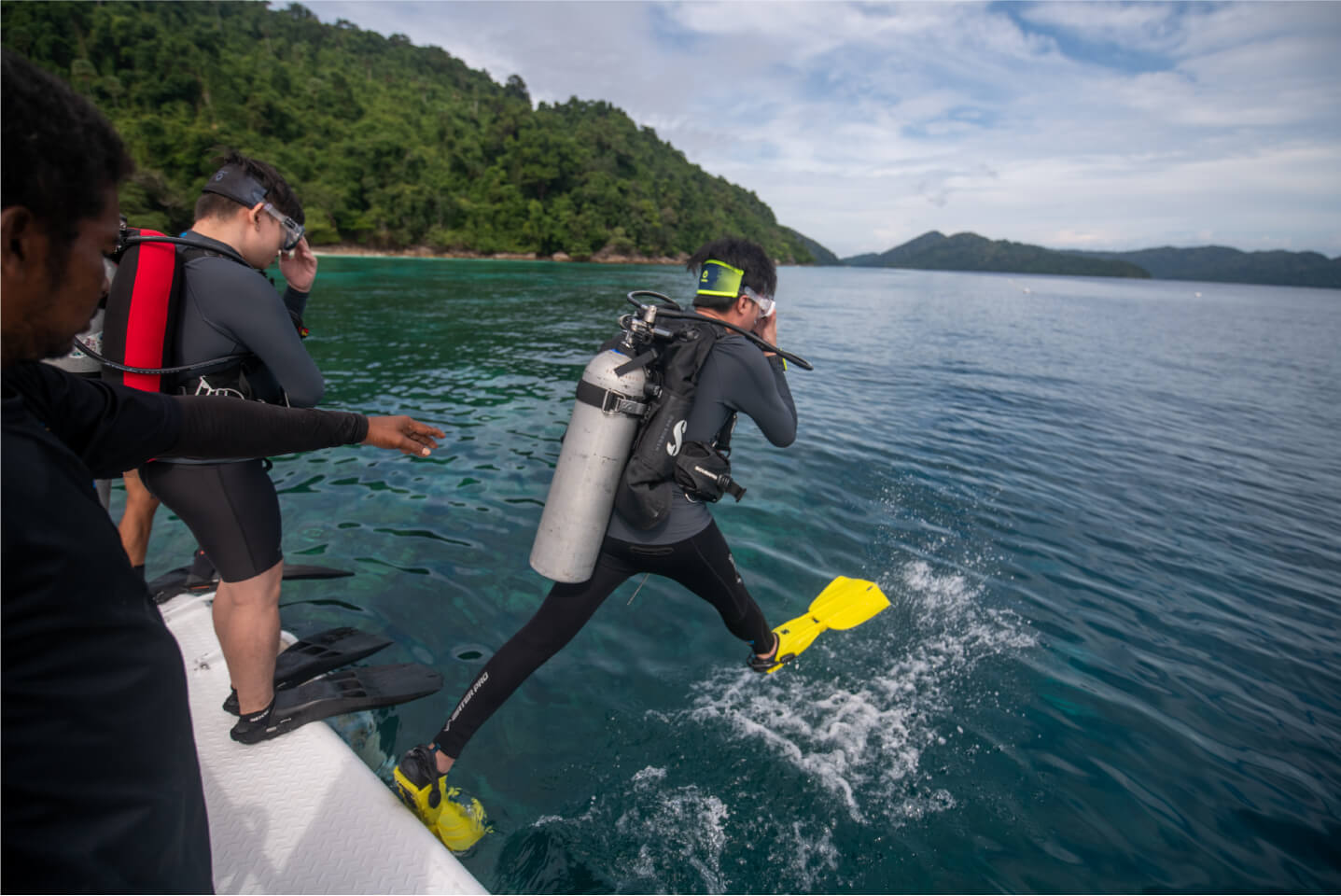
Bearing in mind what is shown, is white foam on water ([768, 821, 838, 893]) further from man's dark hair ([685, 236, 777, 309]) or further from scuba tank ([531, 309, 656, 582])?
man's dark hair ([685, 236, 777, 309])

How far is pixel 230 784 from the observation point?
119 inches

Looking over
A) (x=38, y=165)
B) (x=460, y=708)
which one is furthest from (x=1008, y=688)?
(x=38, y=165)

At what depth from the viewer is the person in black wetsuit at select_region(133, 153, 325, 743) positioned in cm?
294

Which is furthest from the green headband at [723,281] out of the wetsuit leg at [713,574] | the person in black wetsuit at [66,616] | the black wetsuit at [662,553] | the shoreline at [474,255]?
the shoreline at [474,255]

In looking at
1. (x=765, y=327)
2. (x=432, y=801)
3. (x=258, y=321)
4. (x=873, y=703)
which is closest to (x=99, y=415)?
(x=258, y=321)

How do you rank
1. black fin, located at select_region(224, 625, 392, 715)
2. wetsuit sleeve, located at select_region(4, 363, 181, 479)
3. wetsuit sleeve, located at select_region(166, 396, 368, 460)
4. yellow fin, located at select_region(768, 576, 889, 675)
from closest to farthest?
wetsuit sleeve, located at select_region(4, 363, 181, 479), wetsuit sleeve, located at select_region(166, 396, 368, 460), black fin, located at select_region(224, 625, 392, 715), yellow fin, located at select_region(768, 576, 889, 675)

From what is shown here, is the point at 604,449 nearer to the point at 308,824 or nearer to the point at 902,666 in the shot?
the point at 308,824

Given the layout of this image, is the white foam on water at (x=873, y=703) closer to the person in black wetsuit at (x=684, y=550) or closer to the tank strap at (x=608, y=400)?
the person in black wetsuit at (x=684, y=550)

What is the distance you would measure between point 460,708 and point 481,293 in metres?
33.8

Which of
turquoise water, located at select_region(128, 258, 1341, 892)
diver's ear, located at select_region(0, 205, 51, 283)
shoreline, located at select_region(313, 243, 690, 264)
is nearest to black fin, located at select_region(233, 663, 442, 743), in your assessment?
turquoise water, located at select_region(128, 258, 1341, 892)

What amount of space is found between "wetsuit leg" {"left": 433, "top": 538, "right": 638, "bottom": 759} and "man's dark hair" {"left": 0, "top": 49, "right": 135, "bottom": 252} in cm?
241

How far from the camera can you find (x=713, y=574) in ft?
12.0

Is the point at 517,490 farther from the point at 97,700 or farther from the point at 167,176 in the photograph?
the point at 167,176

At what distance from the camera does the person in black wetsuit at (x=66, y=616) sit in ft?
3.62
